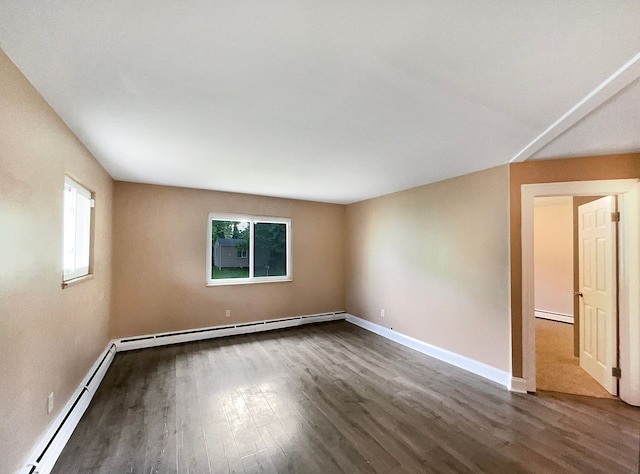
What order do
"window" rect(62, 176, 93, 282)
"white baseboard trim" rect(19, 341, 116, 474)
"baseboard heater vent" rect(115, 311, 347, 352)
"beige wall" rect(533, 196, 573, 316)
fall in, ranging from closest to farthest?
"white baseboard trim" rect(19, 341, 116, 474) → "window" rect(62, 176, 93, 282) → "baseboard heater vent" rect(115, 311, 347, 352) → "beige wall" rect(533, 196, 573, 316)

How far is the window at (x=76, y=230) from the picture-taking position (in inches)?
90.1

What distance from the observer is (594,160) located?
2584mm

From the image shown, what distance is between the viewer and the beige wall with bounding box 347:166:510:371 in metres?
2.97

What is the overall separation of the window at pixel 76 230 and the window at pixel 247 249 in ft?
5.52

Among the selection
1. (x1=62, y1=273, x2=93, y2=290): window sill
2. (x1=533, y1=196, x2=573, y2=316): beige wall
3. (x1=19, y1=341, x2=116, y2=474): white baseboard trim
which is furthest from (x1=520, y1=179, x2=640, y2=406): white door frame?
(x1=62, y1=273, x2=93, y2=290): window sill

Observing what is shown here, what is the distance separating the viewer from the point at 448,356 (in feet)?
11.2

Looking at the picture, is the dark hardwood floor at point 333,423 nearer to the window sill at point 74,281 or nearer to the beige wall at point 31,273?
the beige wall at point 31,273

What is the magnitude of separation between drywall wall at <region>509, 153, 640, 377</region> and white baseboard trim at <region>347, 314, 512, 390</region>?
197 mm

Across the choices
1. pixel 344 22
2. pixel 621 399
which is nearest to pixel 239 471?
pixel 344 22

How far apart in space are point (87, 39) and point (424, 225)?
380 cm

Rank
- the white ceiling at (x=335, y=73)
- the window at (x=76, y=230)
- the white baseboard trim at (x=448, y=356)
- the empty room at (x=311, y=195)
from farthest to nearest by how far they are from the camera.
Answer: the white baseboard trim at (x=448, y=356)
the window at (x=76, y=230)
the empty room at (x=311, y=195)
the white ceiling at (x=335, y=73)

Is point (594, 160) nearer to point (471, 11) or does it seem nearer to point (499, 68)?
point (499, 68)

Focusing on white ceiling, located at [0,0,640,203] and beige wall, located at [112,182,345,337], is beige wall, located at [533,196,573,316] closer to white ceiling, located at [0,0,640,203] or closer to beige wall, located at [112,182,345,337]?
white ceiling, located at [0,0,640,203]

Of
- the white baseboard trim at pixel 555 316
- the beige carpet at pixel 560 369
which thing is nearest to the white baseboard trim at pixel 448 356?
the beige carpet at pixel 560 369
